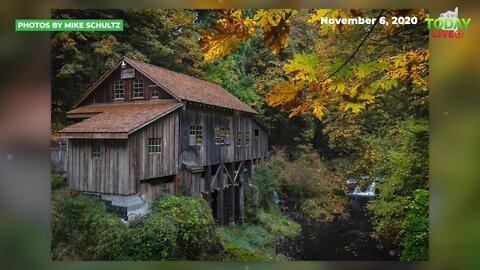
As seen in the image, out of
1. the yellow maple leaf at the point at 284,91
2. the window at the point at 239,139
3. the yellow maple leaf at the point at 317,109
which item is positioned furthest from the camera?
the window at the point at 239,139

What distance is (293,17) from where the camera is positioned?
3746 mm

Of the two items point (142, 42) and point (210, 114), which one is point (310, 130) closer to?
point (210, 114)

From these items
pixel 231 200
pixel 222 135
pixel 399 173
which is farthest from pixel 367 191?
pixel 222 135

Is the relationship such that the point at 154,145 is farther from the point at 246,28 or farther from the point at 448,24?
the point at 448,24

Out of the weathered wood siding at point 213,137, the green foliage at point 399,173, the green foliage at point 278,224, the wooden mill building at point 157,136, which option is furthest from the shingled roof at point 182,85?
the green foliage at point 399,173

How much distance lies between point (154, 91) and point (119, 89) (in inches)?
17.3

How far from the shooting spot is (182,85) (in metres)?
4.24

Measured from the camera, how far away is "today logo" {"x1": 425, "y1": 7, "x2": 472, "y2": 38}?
3.88 meters

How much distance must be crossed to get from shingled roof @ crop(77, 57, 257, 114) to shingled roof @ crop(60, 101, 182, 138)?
159 mm

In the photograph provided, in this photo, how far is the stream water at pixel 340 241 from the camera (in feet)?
13.2

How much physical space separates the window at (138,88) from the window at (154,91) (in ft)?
0.43

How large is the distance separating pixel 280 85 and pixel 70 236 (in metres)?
2.97

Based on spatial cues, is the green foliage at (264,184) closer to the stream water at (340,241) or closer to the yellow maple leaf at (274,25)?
the stream water at (340,241)

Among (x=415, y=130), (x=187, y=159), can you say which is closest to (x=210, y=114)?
(x=187, y=159)
